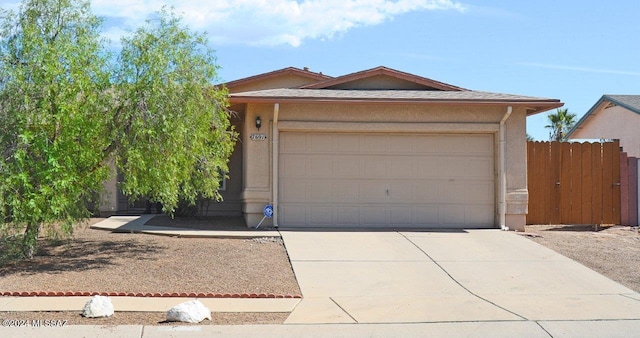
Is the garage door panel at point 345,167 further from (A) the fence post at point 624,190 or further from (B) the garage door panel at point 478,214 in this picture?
(A) the fence post at point 624,190

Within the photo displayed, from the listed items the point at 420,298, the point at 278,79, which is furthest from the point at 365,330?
the point at 278,79

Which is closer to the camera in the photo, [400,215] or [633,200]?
[400,215]

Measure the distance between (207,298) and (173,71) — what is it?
13.1 ft

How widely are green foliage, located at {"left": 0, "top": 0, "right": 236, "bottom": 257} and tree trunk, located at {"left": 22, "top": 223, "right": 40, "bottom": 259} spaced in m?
0.02

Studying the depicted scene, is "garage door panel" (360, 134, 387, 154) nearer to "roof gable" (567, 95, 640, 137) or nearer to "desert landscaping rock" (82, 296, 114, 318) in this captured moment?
"desert landscaping rock" (82, 296, 114, 318)

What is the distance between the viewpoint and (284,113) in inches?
A: 611

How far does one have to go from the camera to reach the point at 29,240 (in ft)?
37.7

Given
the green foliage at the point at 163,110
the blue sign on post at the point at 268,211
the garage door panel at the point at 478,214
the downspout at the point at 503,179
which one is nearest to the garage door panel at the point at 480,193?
the garage door panel at the point at 478,214

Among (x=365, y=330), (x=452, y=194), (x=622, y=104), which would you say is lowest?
(x=365, y=330)

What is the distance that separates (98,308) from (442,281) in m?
5.32

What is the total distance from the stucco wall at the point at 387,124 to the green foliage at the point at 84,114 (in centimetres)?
327

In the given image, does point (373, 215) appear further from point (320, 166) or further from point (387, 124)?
point (387, 124)

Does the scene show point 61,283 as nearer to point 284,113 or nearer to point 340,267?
point 340,267

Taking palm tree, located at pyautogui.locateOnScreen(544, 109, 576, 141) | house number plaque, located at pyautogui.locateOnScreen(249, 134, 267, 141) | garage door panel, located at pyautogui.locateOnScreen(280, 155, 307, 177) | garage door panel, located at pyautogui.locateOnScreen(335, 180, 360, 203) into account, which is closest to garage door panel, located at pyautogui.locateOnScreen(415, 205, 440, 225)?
garage door panel, located at pyautogui.locateOnScreen(335, 180, 360, 203)
